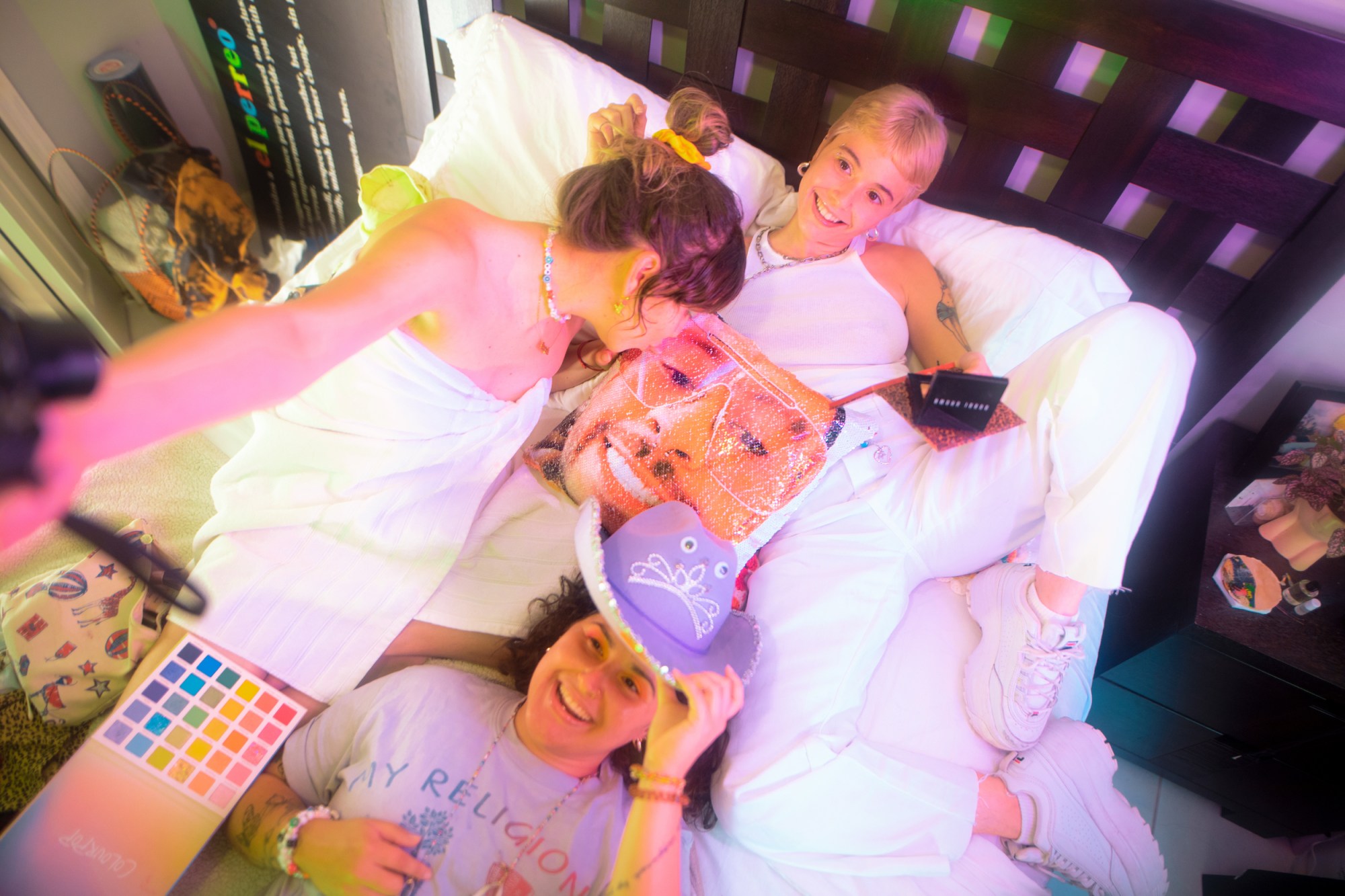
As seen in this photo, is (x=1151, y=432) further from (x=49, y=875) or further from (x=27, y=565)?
(x=27, y=565)

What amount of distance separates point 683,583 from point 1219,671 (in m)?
1.07

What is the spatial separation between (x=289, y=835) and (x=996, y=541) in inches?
47.1

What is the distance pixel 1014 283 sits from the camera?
4.16 feet

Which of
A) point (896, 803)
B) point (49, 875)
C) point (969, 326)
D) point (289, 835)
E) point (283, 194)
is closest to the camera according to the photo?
point (49, 875)

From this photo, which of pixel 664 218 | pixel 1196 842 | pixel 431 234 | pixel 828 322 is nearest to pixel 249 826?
pixel 431 234

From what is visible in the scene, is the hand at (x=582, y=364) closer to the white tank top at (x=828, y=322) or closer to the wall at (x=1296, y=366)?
the white tank top at (x=828, y=322)

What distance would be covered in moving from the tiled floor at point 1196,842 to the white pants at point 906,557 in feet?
2.74

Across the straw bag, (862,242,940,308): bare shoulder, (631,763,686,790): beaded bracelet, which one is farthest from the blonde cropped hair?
the straw bag

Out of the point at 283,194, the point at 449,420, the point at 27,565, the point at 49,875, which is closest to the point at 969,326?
the point at 449,420

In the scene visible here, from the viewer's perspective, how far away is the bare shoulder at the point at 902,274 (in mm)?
1357

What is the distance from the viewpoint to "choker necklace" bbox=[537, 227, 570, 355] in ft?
3.59

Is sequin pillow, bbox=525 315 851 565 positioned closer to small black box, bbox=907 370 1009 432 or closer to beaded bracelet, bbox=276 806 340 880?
small black box, bbox=907 370 1009 432

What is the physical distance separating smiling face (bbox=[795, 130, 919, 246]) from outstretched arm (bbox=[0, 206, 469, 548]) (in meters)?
0.84

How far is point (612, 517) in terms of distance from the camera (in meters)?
1.18
